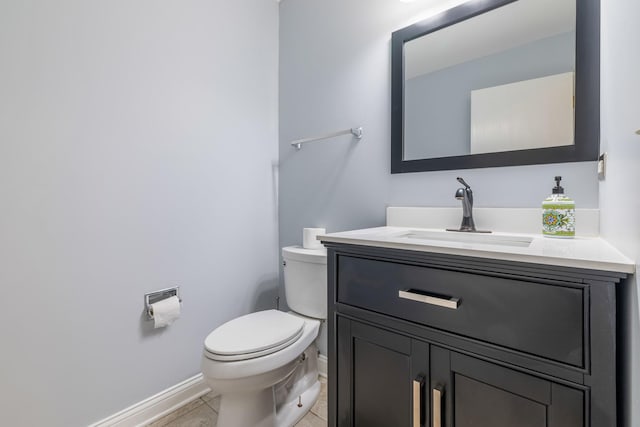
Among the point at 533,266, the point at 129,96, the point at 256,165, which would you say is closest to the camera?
the point at 533,266

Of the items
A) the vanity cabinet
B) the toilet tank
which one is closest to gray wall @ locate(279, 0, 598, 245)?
the toilet tank

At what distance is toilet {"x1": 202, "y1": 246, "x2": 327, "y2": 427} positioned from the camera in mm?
1096

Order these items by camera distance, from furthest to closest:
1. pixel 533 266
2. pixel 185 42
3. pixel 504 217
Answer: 1. pixel 185 42
2. pixel 504 217
3. pixel 533 266

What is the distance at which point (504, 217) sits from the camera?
1.10 metres

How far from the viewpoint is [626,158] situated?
23.1 inches

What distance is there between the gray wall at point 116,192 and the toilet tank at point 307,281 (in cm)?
38

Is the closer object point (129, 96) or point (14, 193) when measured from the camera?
point (14, 193)

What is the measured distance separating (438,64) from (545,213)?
77 cm

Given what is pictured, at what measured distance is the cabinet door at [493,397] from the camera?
613 millimetres

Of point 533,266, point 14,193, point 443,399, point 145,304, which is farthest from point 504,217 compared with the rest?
point 14,193

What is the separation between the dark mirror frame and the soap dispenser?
0.13m

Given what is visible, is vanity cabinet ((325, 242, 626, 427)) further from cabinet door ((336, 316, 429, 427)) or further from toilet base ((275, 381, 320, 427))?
toilet base ((275, 381, 320, 427))

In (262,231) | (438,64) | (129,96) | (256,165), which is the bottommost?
(262,231)

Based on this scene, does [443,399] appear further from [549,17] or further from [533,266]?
[549,17]
